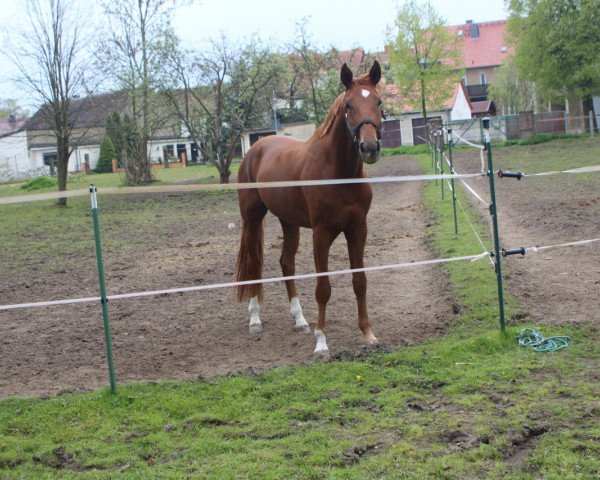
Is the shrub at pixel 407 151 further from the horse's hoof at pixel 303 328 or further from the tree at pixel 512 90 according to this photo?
the horse's hoof at pixel 303 328

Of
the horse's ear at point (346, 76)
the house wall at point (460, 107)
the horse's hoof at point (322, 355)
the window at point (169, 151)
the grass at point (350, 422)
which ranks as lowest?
the grass at point (350, 422)

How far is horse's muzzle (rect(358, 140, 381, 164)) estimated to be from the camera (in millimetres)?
5246

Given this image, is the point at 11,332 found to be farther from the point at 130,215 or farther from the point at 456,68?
the point at 456,68

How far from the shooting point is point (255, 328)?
6887 mm

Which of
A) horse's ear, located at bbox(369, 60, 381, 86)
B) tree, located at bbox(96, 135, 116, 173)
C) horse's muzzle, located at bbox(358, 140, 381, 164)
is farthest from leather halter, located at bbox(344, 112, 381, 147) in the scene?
tree, located at bbox(96, 135, 116, 173)

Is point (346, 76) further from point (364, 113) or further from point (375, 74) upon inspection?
point (364, 113)

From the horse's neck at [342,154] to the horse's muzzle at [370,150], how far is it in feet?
1.64

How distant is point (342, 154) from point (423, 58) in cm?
4114

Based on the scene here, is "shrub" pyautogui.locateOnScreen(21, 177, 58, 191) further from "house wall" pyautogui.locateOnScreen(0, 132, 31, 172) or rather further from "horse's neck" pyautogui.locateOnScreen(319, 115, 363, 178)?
"house wall" pyautogui.locateOnScreen(0, 132, 31, 172)

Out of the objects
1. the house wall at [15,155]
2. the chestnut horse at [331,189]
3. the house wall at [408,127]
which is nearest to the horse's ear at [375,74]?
the chestnut horse at [331,189]

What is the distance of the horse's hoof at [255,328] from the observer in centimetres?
685

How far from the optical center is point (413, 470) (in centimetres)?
352

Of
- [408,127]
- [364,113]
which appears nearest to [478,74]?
[408,127]

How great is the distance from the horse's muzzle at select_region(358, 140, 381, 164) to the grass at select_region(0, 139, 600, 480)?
1.53 metres
